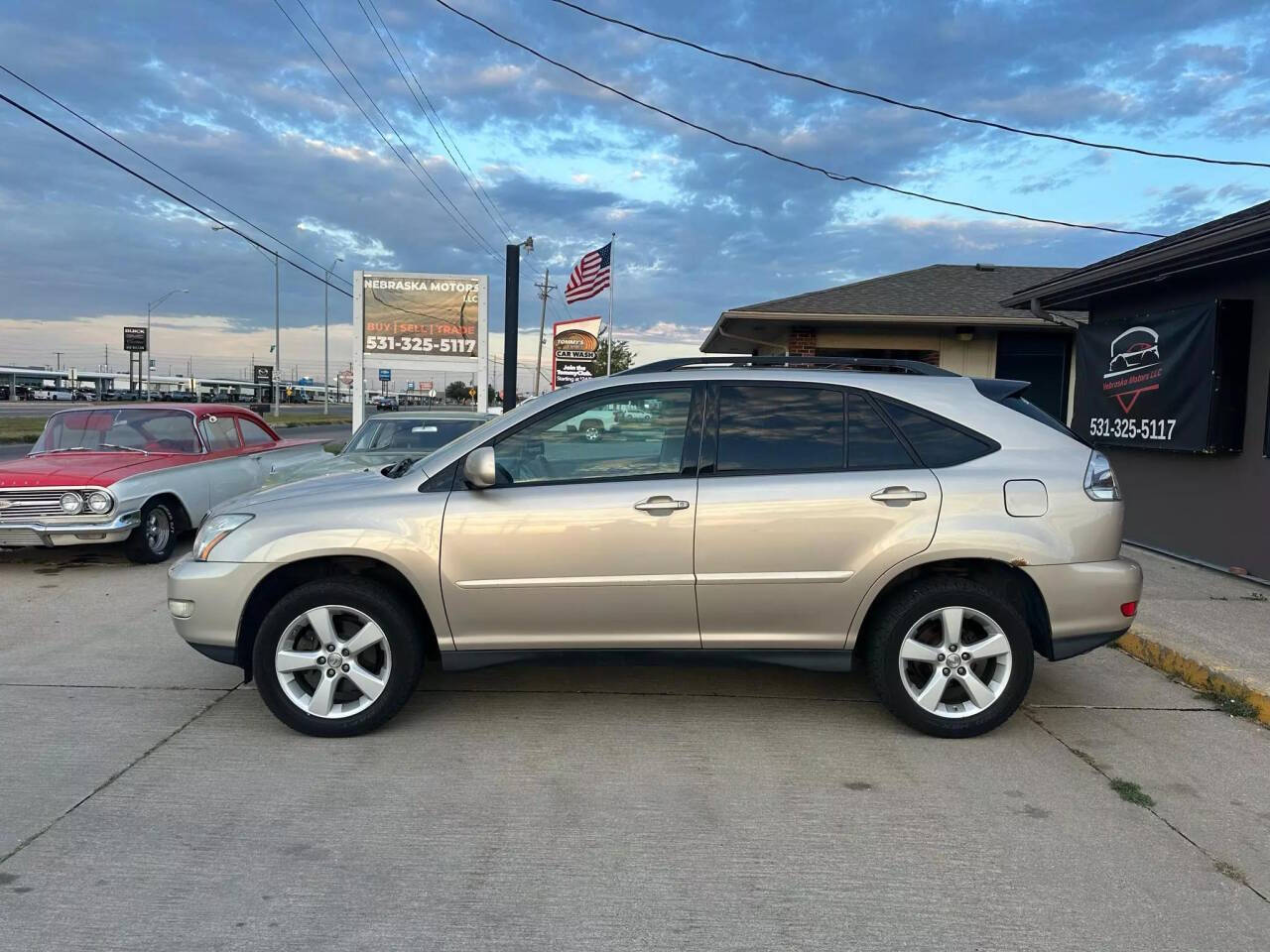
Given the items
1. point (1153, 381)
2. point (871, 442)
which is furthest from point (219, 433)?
point (1153, 381)

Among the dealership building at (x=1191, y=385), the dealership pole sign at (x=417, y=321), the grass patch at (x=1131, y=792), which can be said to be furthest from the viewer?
the dealership pole sign at (x=417, y=321)

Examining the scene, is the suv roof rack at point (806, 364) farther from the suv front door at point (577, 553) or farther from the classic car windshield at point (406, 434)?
the classic car windshield at point (406, 434)

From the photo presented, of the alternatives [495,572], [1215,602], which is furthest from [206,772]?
[1215,602]

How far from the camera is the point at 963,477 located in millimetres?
4316

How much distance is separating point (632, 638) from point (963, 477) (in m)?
1.75

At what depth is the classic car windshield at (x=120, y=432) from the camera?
929 centimetres

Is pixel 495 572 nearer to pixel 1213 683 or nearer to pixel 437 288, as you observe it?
pixel 1213 683

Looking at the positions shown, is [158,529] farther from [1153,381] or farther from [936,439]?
[1153,381]

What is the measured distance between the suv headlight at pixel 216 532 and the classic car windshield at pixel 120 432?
557 centimetres

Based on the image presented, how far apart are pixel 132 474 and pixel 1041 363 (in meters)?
12.6

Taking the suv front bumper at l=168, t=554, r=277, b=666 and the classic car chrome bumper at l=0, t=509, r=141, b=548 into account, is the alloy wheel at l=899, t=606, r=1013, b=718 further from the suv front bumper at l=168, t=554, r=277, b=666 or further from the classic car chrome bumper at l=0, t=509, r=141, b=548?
the classic car chrome bumper at l=0, t=509, r=141, b=548

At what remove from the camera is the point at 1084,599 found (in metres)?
4.30

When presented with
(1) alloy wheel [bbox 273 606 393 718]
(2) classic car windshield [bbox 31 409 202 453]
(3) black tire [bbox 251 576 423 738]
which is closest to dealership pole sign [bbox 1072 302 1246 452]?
(3) black tire [bbox 251 576 423 738]

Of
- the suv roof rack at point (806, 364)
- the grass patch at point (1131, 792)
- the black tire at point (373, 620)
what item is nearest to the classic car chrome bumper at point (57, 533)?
the black tire at point (373, 620)
